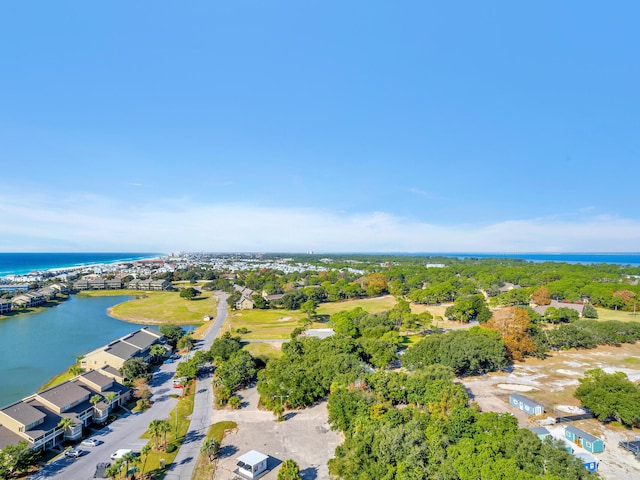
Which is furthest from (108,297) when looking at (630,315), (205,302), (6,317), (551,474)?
(630,315)

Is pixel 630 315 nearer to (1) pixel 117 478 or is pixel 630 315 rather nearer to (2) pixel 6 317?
(1) pixel 117 478

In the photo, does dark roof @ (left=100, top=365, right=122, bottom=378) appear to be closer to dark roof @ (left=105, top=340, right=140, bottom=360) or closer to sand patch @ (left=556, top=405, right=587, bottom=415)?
dark roof @ (left=105, top=340, right=140, bottom=360)

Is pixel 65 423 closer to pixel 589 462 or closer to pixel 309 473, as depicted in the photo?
pixel 309 473

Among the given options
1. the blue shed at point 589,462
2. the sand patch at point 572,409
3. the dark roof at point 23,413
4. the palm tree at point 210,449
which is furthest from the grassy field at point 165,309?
the blue shed at point 589,462

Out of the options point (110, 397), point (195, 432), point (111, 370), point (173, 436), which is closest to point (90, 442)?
point (110, 397)

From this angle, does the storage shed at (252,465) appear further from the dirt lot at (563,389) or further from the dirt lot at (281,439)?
the dirt lot at (563,389)
